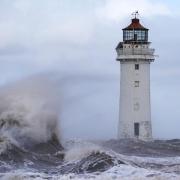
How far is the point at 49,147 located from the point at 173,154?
3964 mm

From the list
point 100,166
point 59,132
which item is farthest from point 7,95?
point 100,166

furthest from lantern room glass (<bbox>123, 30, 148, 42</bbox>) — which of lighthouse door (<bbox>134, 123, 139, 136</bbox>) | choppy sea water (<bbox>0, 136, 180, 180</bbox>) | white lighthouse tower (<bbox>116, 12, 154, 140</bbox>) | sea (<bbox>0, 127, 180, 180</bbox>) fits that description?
choppy sea water (<bbox>0, 136, 180, 180</bbox>)

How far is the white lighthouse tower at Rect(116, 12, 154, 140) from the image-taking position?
A: 26453 millimetres

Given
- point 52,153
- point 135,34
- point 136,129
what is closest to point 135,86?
point 136,129

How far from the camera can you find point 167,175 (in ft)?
53.6

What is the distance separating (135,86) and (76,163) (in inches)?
332

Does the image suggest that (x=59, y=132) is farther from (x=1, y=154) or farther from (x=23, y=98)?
(x=1, y=154)

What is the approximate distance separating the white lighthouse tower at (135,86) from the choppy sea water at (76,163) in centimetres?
285

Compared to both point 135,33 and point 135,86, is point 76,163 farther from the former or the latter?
point 135,33

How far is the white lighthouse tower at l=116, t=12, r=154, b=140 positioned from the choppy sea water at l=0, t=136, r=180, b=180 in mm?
2851

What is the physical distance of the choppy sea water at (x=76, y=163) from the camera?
53.9 feet

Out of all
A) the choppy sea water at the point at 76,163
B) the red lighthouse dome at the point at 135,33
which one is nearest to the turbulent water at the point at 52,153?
the choppy sea water at the point at 76,163

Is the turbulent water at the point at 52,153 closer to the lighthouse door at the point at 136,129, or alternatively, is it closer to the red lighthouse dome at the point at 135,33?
the lighthouse door at the point at 136,129

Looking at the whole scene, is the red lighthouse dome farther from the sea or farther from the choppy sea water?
the choppy sea water
